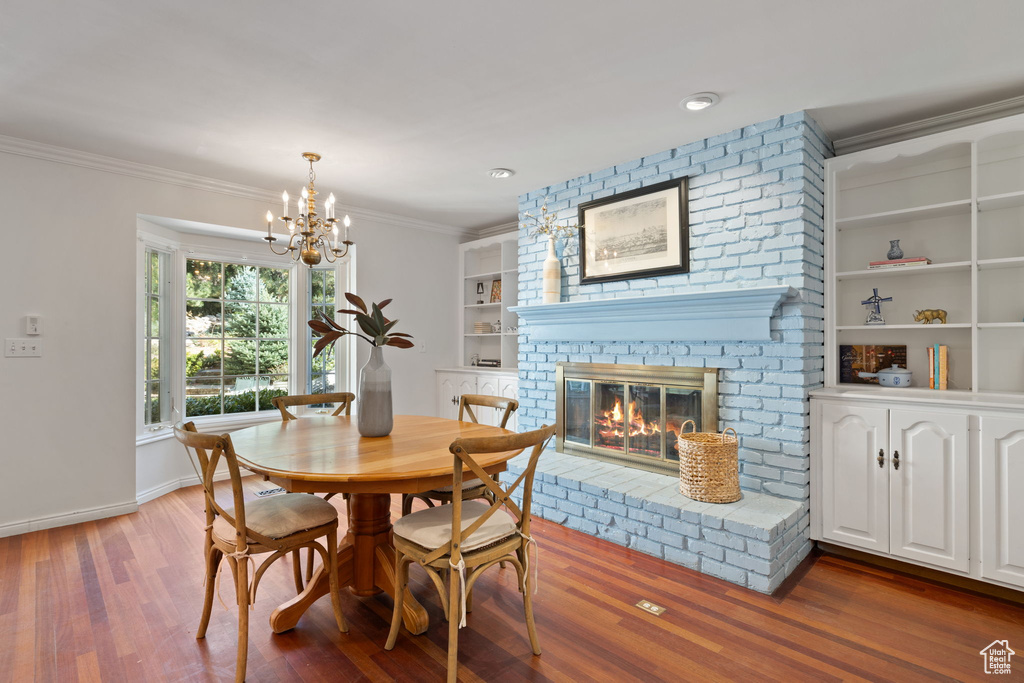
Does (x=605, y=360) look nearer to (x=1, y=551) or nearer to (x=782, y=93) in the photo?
(x=782, y=93)

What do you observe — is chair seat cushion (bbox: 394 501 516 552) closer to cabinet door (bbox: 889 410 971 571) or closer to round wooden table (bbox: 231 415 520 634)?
round wooden table (bbox: 231 415 520 634)

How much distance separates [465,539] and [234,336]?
361 centimetres

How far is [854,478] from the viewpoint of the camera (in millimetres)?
2646

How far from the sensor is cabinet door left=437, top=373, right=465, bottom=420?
5133mm

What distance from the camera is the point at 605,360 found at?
359 centimetres

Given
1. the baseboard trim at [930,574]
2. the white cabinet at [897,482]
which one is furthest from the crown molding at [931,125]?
the baseboard trim at [930,574]

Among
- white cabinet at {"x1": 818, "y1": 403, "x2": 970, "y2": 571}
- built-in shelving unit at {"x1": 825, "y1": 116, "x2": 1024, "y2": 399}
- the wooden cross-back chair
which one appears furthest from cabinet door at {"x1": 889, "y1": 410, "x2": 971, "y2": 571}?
the wooden cross-back chair

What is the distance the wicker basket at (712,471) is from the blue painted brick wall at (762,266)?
0.25 m

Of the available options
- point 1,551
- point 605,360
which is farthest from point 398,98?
point 1,551

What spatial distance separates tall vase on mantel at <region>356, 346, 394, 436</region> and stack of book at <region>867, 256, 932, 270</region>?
8.82 ft

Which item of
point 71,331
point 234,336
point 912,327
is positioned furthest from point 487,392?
point 912,327

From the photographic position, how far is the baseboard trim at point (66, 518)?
3.11 meters

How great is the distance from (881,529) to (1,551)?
4.74 meters

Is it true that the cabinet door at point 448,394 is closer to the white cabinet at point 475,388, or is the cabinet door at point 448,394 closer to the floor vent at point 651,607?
the white cabinet at point 475,388
